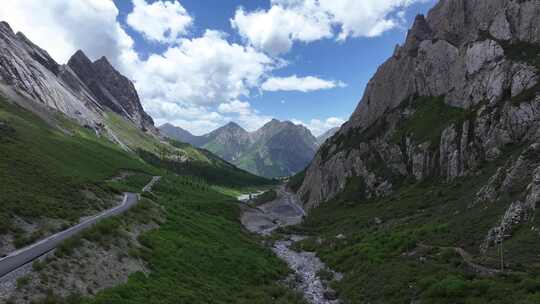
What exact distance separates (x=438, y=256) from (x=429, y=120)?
82817 millimetres

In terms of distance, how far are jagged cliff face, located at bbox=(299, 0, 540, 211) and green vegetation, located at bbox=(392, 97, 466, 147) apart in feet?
1.40

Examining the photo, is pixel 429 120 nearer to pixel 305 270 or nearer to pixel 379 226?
pixel 379 226

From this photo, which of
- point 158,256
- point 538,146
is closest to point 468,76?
point 538,146

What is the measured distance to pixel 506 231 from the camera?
3678 centimetres

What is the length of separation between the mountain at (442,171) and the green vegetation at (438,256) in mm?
184

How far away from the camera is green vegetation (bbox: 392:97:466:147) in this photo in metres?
101

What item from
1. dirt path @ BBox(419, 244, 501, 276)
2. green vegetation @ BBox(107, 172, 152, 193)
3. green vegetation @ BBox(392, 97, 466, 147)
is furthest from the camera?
green vegetation @ BBox(107, 172, 152, 193)

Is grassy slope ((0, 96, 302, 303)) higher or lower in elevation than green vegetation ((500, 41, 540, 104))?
lower

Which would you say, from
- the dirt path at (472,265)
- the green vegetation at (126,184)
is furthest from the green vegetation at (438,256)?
the green vegetation at (126,184)

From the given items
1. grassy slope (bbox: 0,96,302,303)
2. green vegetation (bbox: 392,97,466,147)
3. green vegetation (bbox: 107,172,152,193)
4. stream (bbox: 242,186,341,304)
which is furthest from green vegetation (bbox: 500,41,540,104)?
green vegetation (bbox: 107,172,152,193)

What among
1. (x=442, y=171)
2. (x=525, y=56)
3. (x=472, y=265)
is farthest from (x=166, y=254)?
(x=525, y=56)

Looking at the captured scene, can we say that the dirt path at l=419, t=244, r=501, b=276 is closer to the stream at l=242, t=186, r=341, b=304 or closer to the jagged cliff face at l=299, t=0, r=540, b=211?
the jagged cliff face at l=299, t=0, r=540, b=211

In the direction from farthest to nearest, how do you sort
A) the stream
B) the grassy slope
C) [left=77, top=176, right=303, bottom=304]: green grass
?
the stream, the grassy slope, [left=77, top=176, right=303, bottom=304]: green grass

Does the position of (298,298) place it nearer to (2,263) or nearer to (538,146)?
(2,263)
